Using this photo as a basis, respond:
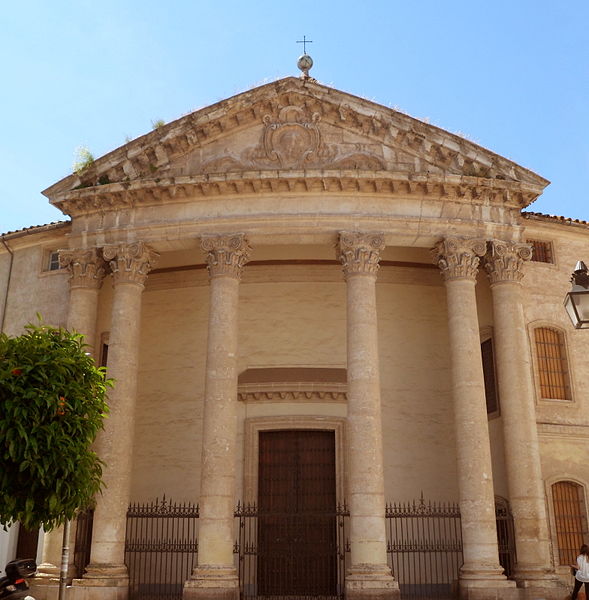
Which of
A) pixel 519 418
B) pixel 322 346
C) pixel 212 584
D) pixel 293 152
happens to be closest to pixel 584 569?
pixel 519 418

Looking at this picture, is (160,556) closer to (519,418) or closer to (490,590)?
(490,590)

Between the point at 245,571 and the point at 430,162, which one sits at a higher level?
the point at 430,162

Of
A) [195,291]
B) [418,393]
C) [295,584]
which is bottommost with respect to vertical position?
[295,584]

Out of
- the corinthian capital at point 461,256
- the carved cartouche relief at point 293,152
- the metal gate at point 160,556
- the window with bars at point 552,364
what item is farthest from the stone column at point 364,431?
the window with bars at point 552,364

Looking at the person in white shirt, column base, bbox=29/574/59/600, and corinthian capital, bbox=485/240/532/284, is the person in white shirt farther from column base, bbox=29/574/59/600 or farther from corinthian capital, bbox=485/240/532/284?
column base, bbox=29/574/59/600

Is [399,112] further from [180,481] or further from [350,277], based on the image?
[180,481]

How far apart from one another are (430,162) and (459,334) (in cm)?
442

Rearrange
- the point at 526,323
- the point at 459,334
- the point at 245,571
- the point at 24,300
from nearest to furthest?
1. the point at 459,334
2. the point at 245,571
3. the point at 526,323
4. the point at 24,300

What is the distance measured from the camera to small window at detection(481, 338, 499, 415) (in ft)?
68.0

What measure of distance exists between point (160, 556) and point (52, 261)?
29.9 feet

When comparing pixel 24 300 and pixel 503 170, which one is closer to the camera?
pixel 503 170

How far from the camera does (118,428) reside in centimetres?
1794

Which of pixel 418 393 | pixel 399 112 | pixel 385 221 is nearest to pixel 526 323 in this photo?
pixel 418 393

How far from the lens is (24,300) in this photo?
2267 cm
